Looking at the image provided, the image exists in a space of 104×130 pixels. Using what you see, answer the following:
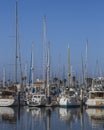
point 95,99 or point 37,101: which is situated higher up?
point 95,99

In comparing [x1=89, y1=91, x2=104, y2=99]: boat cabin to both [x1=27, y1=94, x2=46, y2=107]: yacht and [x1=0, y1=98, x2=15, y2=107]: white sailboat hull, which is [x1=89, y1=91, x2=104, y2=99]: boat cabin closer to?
[x1=27, y1=94, x2=46, y2=107]: yacht

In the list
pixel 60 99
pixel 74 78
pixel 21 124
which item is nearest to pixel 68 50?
pixel 60 99

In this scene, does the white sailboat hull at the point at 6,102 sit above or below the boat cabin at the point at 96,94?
below

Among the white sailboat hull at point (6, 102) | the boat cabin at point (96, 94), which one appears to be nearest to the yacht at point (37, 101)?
the white sailboat hull at point (6, 102)

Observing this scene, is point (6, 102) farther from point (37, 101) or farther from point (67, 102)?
point (67, 102)

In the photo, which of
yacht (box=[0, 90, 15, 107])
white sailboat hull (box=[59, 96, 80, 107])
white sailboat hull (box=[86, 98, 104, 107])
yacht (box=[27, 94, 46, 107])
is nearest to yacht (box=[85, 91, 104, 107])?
white sailboat hull (box=[86, 98, 104, 107])

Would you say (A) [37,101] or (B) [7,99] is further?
(B) [7,99]

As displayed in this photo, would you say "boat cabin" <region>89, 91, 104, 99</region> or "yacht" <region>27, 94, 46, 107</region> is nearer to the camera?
Answer: "yacht" <region>27, 94, 46, 107</region>

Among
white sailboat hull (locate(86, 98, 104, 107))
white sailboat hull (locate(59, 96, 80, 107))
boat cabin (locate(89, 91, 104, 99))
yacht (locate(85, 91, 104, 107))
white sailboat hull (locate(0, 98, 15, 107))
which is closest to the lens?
white sailboat hull (locate(59, 96, 80, 107))

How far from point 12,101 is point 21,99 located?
2195mm

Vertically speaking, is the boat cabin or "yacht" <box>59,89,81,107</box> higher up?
the boat cabin

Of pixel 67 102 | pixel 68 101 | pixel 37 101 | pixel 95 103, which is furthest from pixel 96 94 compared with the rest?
pixel 37 101

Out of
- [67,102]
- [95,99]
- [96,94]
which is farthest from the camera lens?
[96,94]

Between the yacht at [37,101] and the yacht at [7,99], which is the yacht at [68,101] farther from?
the yacht at [7,99]
